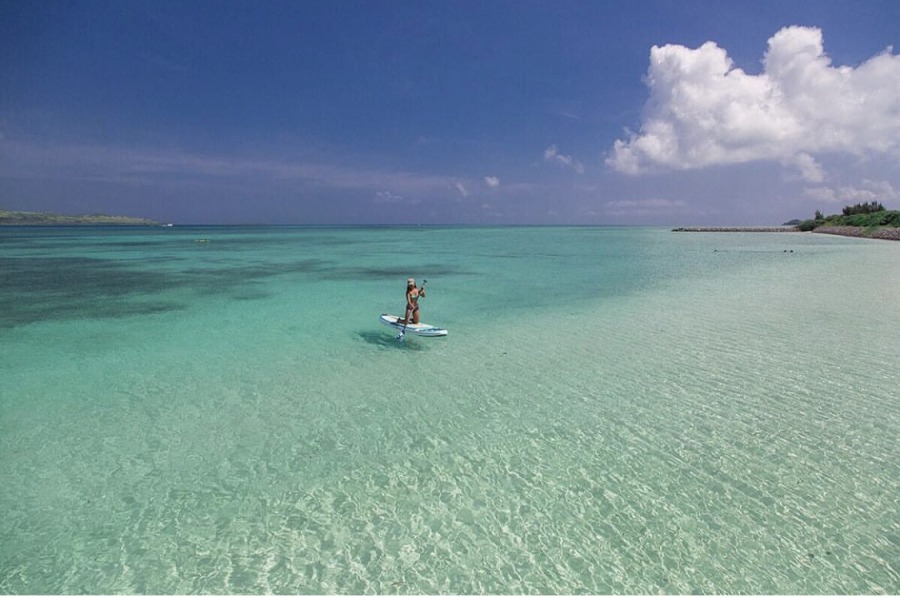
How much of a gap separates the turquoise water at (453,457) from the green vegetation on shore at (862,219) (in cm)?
8303

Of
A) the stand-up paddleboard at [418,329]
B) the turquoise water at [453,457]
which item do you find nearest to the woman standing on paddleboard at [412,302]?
the stand-up paddleboard at [418,329]

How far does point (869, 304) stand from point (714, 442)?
710 inches

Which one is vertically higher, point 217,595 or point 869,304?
point 869,304

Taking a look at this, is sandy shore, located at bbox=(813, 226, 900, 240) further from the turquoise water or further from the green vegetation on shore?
the turquoise water

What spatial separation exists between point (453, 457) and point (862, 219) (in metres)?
109

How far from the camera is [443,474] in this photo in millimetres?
7375

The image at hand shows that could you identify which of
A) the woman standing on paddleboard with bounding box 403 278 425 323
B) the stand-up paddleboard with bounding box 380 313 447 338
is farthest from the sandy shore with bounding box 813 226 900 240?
the woman standing on paddleboard with bounding box 403 278 425 323

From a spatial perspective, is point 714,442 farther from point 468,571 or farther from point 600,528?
point 468,571

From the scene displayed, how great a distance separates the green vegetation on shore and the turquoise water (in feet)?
272

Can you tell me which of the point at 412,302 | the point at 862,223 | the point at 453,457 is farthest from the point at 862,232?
the point at 453,457

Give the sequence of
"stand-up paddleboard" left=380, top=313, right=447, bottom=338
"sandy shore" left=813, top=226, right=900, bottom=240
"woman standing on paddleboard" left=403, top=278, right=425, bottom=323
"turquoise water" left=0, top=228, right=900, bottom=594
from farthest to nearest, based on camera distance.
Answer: "sandy shore" left=813, top=226, right=900, bottom=240
"woman standing on paddleboard" left=403, top=278, right=425, bottom=323
"stand-up paddleboard" left=380, top=313, right=447, bottom=338
"turquoise water" left=0, top=228, right=900, bottom=594

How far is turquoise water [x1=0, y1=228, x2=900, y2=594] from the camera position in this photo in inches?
217

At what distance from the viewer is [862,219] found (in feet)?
276

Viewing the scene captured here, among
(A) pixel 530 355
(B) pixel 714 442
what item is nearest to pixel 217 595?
(B) pixel 714 442
